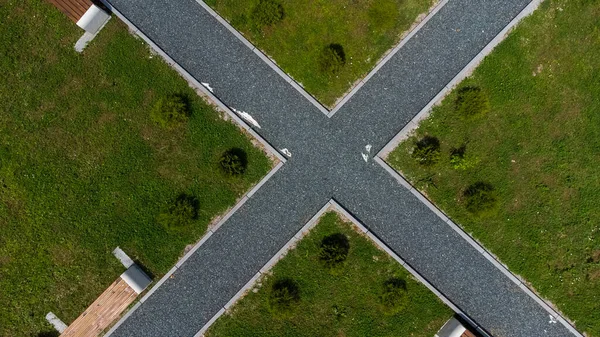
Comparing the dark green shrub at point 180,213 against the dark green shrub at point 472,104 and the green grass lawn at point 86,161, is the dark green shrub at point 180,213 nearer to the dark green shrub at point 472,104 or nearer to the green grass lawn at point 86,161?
the green grass lawn at point 86,161

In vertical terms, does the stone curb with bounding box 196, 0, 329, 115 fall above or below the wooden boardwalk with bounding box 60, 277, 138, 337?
above

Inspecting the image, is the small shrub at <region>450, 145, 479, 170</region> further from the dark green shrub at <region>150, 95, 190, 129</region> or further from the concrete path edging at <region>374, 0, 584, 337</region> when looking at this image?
the dark green shrub at <region>150, 95, 190, 129</region>

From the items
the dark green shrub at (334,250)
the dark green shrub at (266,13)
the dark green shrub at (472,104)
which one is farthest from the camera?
the dark green shrub at (334,250)

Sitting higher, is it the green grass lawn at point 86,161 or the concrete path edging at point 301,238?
the green grass lawn at point 86,161

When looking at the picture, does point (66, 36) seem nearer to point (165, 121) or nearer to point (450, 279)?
point (165, 121)

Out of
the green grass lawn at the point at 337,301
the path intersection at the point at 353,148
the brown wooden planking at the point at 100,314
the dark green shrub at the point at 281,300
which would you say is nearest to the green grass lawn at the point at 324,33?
the path intersection at the point at 353,148

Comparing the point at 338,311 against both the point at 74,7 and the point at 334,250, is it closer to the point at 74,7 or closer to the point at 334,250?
the point at 334,250

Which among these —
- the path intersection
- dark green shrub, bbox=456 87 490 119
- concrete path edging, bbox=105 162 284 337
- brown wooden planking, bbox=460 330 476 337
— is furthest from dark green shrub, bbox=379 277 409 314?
dark green shrub, bbox=456 87 490 119

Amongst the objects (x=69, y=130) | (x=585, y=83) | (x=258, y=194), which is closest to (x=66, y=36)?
(x=69, y=130)
